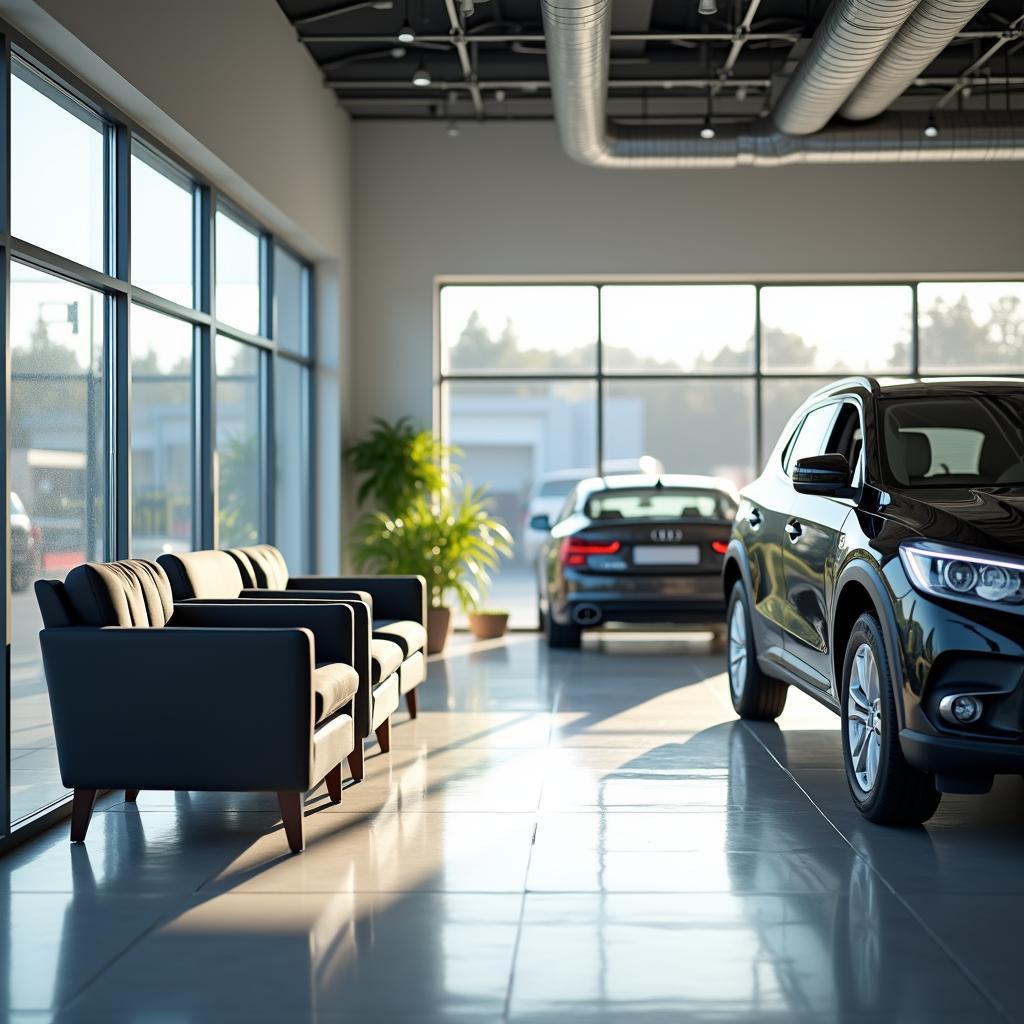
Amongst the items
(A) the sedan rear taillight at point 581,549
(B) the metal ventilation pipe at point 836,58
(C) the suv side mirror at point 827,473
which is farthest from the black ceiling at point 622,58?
(C) the suv side mirror at point 827,473

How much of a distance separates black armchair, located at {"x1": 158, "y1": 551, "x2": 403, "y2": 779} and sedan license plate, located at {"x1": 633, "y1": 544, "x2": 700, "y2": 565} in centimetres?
345

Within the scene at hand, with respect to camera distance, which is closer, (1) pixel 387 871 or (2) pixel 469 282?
(1) pixel 387 871

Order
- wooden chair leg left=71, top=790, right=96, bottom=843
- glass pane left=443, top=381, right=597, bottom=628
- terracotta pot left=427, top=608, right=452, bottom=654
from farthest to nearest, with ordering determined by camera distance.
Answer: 1. glass pane left=443, top=381, right=597, bottom=628
2. terracotta pot left=427, top=608, right=452, bottom=654
3. wooden chair leg left=71, top=790, right=96, bottom=843

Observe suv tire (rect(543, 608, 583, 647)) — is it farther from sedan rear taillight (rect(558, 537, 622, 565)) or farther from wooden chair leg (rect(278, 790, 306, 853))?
wooden chair leg (rect(278, 790, 306, 853))

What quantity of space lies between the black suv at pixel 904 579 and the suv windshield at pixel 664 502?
11.7 feet

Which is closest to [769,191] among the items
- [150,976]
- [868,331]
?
[868,331]

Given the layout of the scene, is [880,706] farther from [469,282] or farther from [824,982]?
[469,282]

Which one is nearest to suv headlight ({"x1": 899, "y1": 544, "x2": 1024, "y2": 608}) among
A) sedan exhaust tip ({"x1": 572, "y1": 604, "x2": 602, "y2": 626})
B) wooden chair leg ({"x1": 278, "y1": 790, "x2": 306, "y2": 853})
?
wooden chair leg ({"x1": 278, "y1": 790, "x2": 306, "y2": 853})

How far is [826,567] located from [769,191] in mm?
7324

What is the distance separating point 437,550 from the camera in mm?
10781

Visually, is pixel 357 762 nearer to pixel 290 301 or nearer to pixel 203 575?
pixel 203 575

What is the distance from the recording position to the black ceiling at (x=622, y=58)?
9.24 metres

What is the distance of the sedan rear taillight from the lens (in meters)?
9.38

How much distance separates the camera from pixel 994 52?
938 cm
